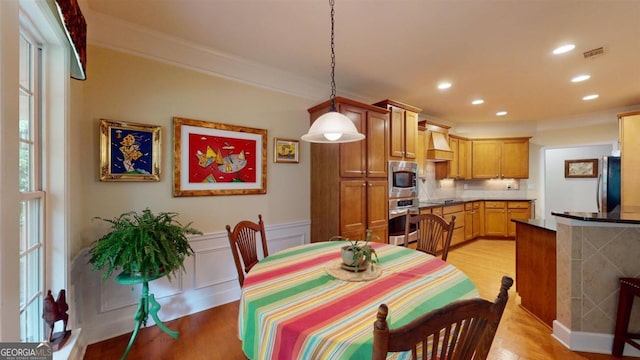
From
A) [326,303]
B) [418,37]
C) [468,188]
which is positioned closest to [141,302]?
[326,303]

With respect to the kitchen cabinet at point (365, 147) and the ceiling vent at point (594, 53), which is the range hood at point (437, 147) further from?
the ceiling vent at point (594, 53)

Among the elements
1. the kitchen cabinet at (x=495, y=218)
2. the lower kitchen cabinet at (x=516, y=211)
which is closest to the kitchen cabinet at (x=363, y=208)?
the kitchen cabinet at (x=495, y=218)

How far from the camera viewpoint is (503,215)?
5.35 metres

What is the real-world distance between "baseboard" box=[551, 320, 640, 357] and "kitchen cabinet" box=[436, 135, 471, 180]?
3653 millimetres

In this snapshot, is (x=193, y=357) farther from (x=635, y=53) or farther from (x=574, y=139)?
(x=574, y=139)

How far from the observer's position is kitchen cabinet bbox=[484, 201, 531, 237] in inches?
206

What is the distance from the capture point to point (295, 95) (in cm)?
320

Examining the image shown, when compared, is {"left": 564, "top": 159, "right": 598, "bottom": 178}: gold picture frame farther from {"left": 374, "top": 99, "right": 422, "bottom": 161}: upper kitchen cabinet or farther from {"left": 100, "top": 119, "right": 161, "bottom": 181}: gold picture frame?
{"left": 100, "top": 119, "right": 161, "bottom": 181}: gold picture frame

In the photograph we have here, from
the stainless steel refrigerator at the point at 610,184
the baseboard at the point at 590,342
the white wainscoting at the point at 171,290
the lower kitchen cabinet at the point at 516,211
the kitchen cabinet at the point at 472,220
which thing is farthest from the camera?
the lower kitchen cabinet at the point at 516,211

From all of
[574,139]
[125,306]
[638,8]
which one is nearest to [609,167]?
[574,139]

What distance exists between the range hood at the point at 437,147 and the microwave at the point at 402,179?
3.79 feet

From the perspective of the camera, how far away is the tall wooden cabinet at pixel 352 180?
2.96m

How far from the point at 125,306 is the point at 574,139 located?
24.9 feet

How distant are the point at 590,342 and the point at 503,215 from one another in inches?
156
